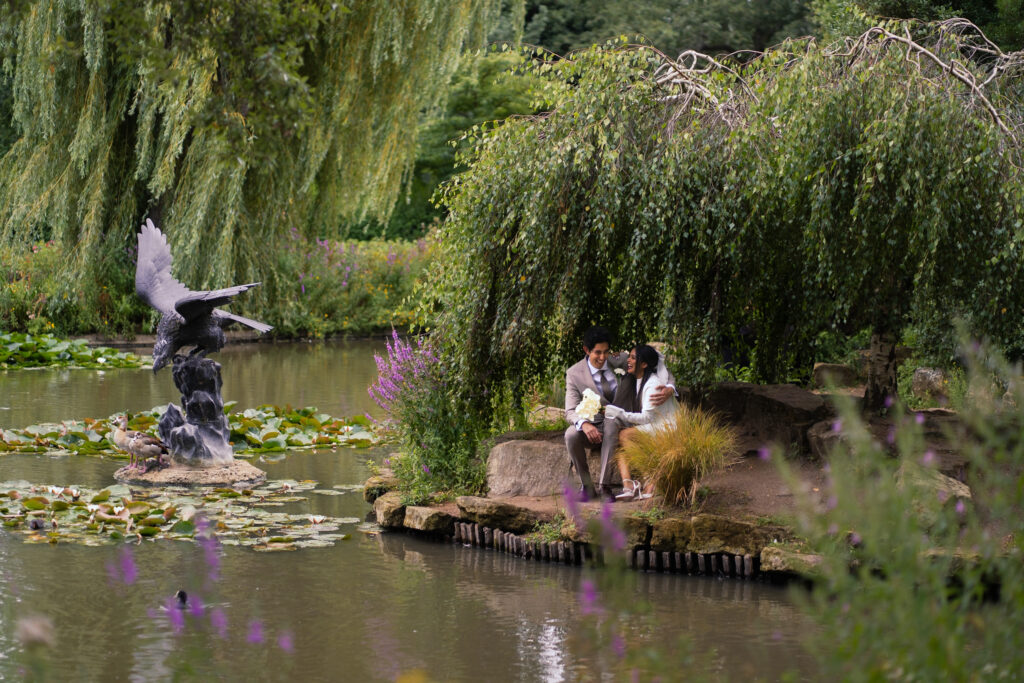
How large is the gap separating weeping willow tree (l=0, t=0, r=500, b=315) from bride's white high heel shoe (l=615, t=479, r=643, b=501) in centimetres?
1083

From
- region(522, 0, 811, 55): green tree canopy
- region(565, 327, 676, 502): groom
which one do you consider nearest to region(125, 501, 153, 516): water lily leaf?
region(565, 327, 676, 502): groom

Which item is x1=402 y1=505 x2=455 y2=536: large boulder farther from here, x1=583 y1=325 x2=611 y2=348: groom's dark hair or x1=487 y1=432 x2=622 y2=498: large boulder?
x1=583 y1=325 x2=611 y2=348: groom's dark hair

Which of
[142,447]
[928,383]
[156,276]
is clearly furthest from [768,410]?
[156,276]

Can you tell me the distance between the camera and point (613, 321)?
9141mm

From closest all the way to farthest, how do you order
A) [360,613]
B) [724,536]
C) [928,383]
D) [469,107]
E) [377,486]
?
1. [360,613]
2. [724,536]
3. [377,486]
4. [928,383]
5. [469,107]

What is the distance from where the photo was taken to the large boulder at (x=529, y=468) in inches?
333

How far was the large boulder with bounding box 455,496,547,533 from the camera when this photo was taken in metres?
8.08

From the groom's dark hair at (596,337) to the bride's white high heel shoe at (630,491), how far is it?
Result: 1.01 meters

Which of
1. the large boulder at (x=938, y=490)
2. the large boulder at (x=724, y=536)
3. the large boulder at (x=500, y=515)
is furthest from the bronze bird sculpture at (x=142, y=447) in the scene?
the large boulder at (x=938, y=490)

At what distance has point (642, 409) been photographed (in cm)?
832

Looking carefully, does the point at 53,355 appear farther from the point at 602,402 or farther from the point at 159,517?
the point at 602,402

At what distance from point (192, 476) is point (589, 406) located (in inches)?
138

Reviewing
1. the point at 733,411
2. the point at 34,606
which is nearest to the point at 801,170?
the point at 733,411

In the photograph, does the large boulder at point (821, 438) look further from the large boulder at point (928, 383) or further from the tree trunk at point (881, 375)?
the large boulder at point (928, 383)
